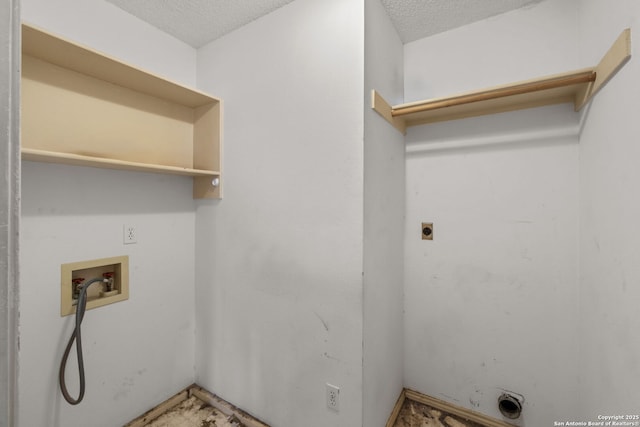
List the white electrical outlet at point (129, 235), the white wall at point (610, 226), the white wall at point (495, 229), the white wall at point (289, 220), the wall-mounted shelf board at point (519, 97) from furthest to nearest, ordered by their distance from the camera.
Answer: the white electrical outlet at point (129, 235)
the white wall at point (495, 229)
the white wall at point (289, 220)
the wall-mounted shelf board at point (519, 97)
the white wall at point (610, 226)

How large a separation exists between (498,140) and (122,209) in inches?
79.4

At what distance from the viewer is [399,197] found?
5.37ft

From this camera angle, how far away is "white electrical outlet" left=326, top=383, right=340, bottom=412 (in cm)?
124

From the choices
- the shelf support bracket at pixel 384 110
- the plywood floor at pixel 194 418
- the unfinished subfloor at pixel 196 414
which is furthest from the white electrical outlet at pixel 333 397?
the shelf support bracket at pixel 384 110

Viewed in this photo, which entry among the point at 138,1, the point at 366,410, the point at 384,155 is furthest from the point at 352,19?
the point at 366,410

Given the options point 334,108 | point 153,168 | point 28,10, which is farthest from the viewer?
point 153,168

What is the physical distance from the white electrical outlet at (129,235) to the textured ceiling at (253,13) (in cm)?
114

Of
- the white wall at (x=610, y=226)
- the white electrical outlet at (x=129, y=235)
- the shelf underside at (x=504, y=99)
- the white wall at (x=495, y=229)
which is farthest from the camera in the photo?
the white electrical outlet at (x=129, y=235)

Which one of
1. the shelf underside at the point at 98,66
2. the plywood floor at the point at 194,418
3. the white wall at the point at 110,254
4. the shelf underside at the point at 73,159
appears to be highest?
the shelf underside at the point at 98,66

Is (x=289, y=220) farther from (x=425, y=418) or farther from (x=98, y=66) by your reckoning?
(x=425, y=418)

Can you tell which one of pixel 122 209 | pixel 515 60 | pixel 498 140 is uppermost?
pixel 515 60

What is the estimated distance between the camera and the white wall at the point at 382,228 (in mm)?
1219

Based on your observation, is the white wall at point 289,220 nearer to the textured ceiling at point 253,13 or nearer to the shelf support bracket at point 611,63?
the textured ceiling at point 253,13

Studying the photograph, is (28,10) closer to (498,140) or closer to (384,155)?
(384,155)
